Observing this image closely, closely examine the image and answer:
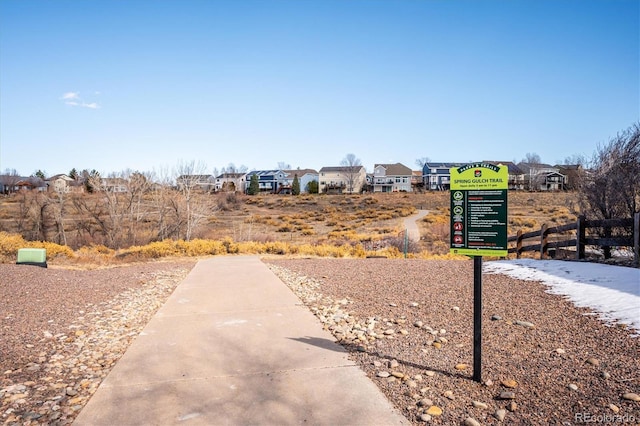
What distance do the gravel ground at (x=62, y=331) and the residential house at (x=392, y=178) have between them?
8548 cm

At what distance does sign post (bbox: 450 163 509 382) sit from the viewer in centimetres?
408

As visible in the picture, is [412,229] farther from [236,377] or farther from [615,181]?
[236,377]

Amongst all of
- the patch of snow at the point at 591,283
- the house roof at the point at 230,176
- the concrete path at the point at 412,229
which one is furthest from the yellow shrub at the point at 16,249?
the house roof at the point at 230,176

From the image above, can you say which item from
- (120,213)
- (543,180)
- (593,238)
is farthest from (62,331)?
(543,180)

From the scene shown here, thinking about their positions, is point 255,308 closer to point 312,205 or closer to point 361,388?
point 361,388

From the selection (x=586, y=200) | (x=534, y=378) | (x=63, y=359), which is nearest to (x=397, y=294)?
(x=534, y=378)

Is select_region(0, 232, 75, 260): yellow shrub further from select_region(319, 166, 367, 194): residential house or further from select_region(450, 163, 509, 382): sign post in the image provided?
select_region(319, 166, 367, 194): residential house

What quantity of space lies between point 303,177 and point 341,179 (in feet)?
35.1

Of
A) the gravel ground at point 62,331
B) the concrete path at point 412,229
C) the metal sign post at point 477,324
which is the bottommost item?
the concrete path at point 412,229

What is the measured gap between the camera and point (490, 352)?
16.4ft

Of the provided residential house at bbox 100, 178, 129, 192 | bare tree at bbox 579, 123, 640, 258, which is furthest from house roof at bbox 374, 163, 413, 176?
bare tree at bbox 579, 123, 640, 258

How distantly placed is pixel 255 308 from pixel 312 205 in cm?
5741

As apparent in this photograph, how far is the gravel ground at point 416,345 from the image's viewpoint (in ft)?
12.4

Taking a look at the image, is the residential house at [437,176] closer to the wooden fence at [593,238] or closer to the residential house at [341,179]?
the residential house at [341,179]
